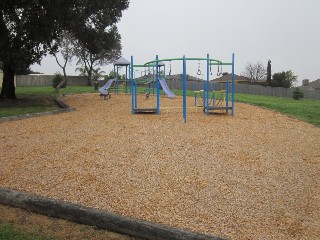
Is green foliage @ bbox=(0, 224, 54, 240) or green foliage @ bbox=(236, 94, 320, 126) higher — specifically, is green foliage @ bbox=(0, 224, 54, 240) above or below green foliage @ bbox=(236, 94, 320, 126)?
below

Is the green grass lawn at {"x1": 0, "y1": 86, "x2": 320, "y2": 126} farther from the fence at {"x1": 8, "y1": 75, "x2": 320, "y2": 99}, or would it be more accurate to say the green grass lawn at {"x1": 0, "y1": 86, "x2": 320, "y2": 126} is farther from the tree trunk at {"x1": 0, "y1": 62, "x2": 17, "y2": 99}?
the fence at {"x1": 8, "y1": 75, "x2": 320, "y2": 99}

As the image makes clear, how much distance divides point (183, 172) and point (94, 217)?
2.28 meters

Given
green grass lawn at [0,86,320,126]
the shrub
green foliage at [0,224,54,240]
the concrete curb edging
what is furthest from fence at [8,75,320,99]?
green foliage at [0,224,54,240]

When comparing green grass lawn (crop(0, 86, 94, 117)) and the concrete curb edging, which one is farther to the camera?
green grass lawn (crop(0, 86, 94, 117))

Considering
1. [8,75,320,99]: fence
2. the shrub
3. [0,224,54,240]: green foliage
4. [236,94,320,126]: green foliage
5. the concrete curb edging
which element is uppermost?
[8,75,320,99]: fence

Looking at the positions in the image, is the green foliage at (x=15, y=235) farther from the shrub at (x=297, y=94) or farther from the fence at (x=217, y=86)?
the shrub at (x=297, y=94)

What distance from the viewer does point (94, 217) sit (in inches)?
183

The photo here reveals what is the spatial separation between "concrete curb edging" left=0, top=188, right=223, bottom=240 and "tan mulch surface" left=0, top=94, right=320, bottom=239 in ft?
1.08

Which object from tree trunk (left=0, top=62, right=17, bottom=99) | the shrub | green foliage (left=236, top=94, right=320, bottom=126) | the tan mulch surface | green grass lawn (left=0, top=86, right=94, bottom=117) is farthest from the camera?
the shrub

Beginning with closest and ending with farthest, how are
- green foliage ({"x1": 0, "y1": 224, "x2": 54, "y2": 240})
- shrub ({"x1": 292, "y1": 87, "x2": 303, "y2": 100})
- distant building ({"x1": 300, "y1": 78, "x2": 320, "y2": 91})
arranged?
1. green foliage ({"x1": 0, "y1": 224, "x2": 54, "y2": 240})
2. shrub ({"x1": 292, "y1": 87, "x2": 303, "y2": 100})
3. distant building ({"x1": 300, "y1": 78, "x2": 320, "y2": 91})

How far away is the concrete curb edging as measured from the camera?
4234 mm

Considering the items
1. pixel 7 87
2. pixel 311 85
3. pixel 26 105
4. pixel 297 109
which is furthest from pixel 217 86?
pixel 311 85

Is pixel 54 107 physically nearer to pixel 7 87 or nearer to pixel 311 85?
pixel 7 87

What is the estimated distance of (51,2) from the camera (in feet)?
56.9
